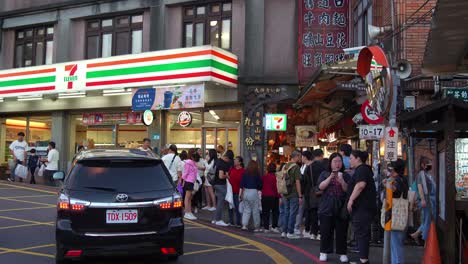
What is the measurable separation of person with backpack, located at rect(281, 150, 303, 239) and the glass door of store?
27.5 ft

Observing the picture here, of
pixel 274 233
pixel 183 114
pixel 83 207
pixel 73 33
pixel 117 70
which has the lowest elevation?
pixel 274 233

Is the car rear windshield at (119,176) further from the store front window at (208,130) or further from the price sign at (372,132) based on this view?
the store front window at (208,130)

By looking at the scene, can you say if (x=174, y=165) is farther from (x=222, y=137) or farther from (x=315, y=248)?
(x=222, y=137)


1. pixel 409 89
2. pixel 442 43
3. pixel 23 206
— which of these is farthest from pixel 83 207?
pixel 409 89

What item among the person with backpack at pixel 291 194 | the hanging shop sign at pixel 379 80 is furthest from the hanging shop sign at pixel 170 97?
the hanging shop sign at pixel 379 80

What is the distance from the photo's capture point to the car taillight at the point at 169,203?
6891 mm

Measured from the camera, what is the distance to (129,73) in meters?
18.1

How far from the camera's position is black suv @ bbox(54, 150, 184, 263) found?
660 cm

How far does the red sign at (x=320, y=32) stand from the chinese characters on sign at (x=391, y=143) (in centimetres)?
965

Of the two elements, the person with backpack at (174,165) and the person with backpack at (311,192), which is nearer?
the person with backpack at (311,192)

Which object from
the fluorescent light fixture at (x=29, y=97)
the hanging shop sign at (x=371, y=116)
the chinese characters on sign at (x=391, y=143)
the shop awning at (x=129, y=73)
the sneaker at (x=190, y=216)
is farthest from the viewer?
the fluorescent light fixture at (x=29, y=97)

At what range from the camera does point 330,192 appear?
8250 mm

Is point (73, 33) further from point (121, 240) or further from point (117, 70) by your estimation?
point (121, 240)

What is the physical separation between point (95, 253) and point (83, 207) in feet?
2.05
